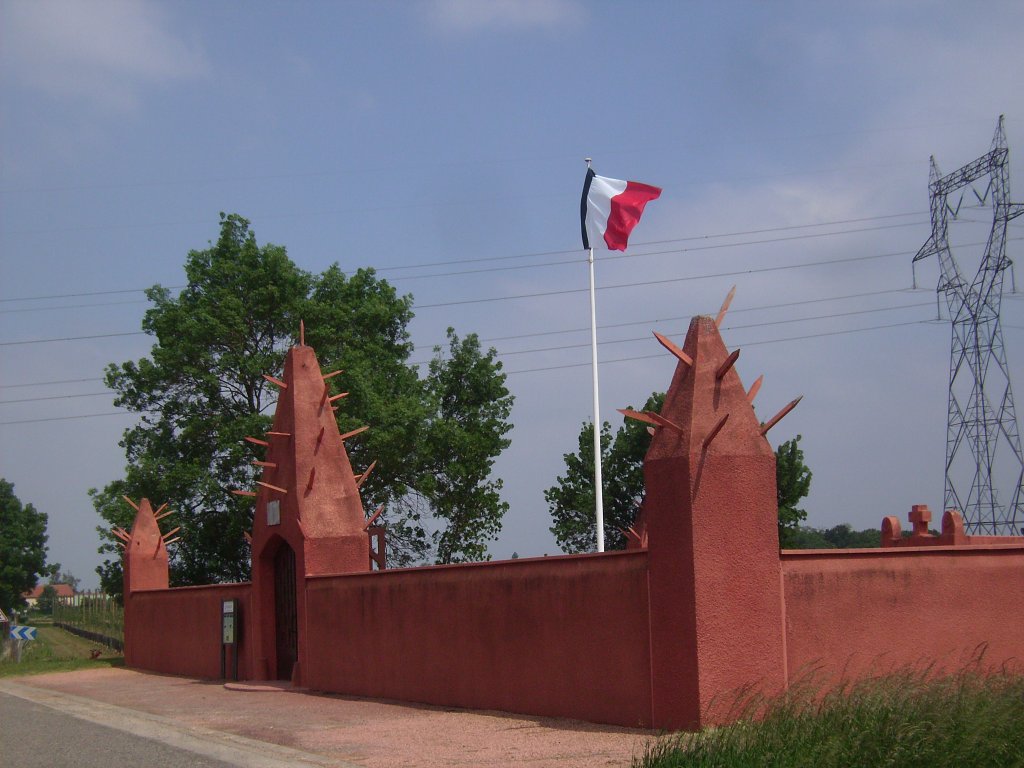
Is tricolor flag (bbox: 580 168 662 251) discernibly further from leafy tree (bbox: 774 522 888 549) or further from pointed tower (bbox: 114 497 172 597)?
leafy tree (bbox: 774 522 888 549)

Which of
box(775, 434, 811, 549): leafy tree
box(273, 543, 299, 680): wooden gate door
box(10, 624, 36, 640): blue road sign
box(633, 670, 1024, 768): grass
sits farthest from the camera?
box(775, 434, 811, 549): leafy tree

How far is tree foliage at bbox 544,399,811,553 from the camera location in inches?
1508

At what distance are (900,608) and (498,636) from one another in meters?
5.21

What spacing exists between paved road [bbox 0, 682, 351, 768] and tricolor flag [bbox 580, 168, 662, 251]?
11.0m

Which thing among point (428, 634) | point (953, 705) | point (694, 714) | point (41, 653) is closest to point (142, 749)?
point (428, 634)

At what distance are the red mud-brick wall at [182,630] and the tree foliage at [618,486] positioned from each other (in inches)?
612

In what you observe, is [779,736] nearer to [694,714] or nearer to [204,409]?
[694,714]

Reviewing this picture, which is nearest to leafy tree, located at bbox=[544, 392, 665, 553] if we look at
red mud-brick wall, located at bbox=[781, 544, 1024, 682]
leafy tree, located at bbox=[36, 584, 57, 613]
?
red mud-brick wall, located at bbox=[781, 544, 1024, 682]

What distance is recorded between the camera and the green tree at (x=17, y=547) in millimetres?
77500

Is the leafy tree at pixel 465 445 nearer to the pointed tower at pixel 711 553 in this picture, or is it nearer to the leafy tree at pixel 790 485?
the leafy tree at pixel 790 485

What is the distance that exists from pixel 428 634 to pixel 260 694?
181 inches

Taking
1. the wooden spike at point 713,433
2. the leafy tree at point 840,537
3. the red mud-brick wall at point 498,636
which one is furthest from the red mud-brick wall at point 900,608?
the leafy tree at point 840,537

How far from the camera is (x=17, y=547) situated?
7956 centimetres

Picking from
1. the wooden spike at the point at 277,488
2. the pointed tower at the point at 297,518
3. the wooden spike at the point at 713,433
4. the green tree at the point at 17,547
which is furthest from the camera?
the green tree at the point at 17,547
